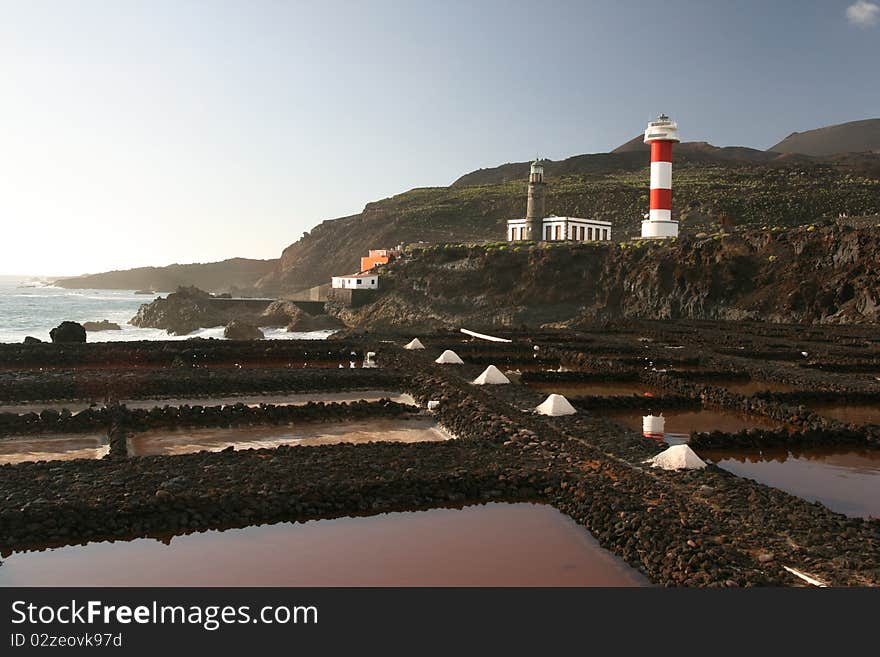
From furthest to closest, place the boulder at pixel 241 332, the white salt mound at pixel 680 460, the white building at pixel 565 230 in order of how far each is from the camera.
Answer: the white building at pixel 565 230, the boulder at pixel 241 332, the white salt mound at pixel 680 460

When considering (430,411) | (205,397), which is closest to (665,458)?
(430,411)

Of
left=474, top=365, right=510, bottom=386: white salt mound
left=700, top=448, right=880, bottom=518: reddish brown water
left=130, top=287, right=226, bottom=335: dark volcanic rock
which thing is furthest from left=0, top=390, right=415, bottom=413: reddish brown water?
left=130, top=287, right=226, bottom=335: dark volcanic rock

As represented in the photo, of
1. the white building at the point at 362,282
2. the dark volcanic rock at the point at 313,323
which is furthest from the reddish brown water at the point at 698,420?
the white building at the point at 362,282

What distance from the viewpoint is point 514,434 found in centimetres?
1265

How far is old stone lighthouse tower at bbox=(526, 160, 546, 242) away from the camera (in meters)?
62.6

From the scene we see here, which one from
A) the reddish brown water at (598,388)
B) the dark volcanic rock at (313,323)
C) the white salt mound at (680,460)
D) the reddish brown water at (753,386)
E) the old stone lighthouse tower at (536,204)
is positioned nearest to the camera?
the white salt mound at (680,460)

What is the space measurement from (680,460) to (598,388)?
9265mm

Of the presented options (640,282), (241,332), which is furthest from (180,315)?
(640,282)

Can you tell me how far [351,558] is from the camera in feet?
25.5

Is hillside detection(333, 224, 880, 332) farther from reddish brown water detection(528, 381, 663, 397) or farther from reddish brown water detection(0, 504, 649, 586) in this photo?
reddish brown water detection(0, 504, 649, 586)

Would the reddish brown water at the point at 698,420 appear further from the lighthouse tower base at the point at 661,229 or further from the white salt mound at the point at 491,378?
the lighthouse tower base at the point at 661,229

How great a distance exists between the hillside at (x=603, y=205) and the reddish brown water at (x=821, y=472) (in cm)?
5626

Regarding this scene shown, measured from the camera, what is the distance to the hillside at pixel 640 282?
40812 millimetres

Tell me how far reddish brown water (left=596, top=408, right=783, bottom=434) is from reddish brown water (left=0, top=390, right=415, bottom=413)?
486cm
